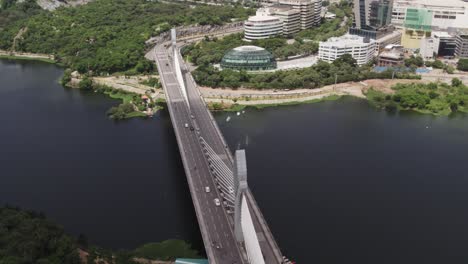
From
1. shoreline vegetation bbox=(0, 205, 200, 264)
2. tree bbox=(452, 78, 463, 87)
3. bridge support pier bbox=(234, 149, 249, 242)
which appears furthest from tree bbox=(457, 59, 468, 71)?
shoreline vegetation bbox=(0, 205, 200, 264)

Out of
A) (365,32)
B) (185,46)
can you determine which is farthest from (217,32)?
(365,32)

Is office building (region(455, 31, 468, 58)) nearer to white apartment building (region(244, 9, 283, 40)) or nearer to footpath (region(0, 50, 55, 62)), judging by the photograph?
white apartment building (region(244, 9, 283, 40))

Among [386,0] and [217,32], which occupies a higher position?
[386,0]

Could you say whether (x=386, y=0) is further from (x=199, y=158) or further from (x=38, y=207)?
(x=38, y=207)

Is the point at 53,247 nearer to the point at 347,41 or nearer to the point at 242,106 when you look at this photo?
the point at 242,106

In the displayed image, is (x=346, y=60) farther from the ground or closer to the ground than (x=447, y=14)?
closer to the ground

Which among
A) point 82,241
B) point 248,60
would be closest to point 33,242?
point 82,241

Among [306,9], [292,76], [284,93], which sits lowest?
[284,93]
